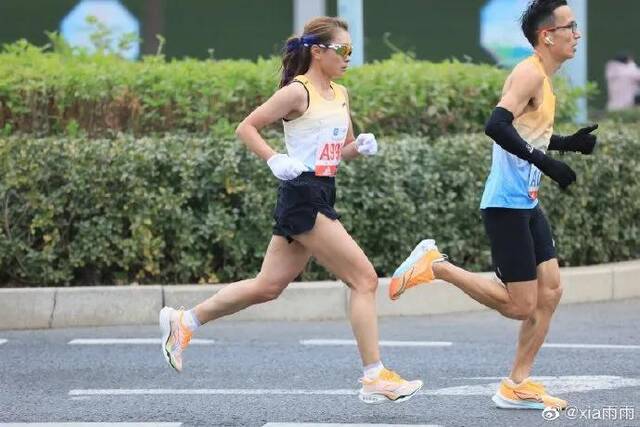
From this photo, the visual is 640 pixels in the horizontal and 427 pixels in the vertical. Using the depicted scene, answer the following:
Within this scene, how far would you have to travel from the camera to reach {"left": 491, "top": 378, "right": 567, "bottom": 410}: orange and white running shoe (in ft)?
20.2

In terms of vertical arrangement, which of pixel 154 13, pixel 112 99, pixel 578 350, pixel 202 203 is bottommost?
pixel 578 350

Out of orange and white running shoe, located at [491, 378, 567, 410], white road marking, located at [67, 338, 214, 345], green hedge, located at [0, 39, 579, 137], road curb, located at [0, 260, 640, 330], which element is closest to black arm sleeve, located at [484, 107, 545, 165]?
orange and white running shoe, located at [491, 378, 567, 410]

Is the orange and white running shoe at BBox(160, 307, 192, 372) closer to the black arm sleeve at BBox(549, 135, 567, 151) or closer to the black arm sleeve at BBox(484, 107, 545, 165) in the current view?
the black arm sleeve at BBox(484, 107, 545, 165)

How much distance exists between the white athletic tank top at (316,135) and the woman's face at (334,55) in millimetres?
108

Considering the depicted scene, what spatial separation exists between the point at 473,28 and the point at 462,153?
11.4 m

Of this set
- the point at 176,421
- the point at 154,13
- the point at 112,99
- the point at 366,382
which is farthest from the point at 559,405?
the point at 154,13

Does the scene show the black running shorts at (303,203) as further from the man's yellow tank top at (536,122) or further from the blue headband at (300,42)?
the man's yellow tank top at (536,122)

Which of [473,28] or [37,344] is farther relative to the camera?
[473,28]

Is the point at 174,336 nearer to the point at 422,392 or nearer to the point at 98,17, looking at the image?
the point at 422,392

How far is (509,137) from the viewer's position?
5867mm

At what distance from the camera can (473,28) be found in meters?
21.2

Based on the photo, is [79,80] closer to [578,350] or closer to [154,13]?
[578,350]

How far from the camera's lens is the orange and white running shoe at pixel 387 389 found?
599cm

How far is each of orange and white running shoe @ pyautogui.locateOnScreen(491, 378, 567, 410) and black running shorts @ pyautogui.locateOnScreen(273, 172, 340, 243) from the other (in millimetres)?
1054
